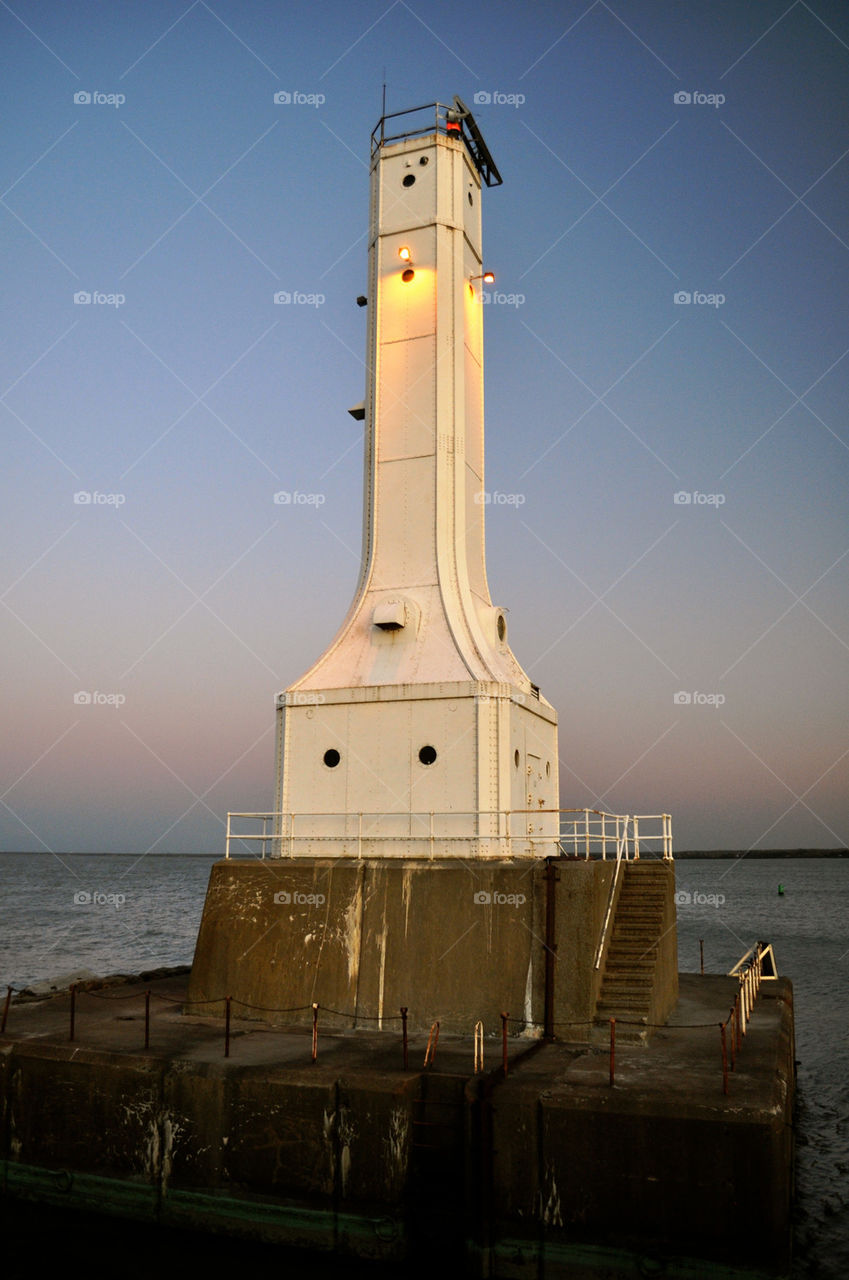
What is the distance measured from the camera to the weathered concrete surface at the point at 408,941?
45.3 ft

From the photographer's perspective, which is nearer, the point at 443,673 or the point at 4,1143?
the point at 4,1143

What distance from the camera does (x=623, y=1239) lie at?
1002cm

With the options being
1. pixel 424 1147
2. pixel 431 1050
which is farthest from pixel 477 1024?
pixel 424 1147

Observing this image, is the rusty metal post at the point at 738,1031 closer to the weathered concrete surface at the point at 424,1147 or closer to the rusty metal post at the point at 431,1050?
the weathered concrete surface at the point at 424,1147

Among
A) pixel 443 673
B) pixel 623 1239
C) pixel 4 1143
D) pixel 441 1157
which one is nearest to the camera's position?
pixel 623 1239

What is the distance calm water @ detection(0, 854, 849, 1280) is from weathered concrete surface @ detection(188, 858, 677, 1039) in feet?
12.1

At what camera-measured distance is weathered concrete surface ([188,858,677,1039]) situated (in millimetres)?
13812

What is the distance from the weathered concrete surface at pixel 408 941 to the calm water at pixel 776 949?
3.68 m

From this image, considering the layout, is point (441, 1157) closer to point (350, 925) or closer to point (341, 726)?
point (350, 925)

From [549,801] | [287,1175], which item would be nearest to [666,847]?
[549,801]

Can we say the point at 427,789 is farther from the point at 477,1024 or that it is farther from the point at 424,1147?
the point at 424,1147

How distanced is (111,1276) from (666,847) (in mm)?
10621

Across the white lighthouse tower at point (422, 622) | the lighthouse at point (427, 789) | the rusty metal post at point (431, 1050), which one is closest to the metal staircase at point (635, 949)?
the lighthouse at point (427, 789)

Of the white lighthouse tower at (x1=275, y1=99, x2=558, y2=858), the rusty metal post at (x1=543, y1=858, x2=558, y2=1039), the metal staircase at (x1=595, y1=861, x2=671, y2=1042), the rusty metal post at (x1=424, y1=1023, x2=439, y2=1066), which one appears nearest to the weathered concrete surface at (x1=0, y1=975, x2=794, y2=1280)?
the rusty metal post at (x1=424, y1=1023, x2=439, y2=1066)
